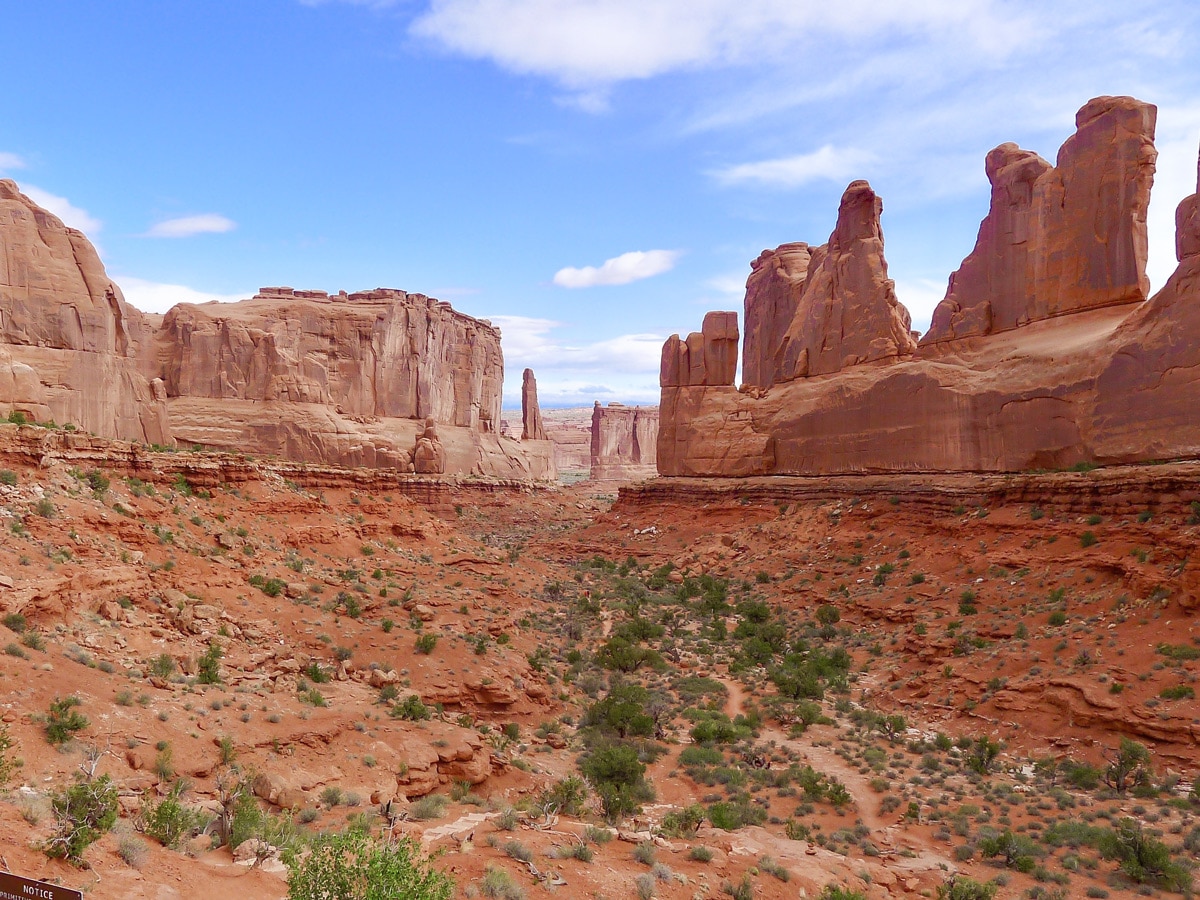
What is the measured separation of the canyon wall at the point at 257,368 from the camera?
2600 cm

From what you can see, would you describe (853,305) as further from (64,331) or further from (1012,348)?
(64,331)

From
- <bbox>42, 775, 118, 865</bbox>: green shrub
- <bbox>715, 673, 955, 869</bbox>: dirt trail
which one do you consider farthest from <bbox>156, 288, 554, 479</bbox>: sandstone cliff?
<bbox>42, 775, 118, 865</bbox>: green shrub

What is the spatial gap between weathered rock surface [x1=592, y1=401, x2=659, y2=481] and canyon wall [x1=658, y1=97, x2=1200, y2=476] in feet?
254

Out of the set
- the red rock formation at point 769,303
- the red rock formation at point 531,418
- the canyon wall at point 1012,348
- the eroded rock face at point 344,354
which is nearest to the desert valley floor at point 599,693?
the canyon wall at point 1012,348

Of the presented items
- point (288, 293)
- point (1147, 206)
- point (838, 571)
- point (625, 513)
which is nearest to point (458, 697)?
point (838, 571)

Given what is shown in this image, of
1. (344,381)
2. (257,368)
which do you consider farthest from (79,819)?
(344,381)

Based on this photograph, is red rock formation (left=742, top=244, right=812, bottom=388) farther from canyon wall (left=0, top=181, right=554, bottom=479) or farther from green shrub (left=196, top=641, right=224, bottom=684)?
green shrub (left=196, top=641, right=224, bottom=684)

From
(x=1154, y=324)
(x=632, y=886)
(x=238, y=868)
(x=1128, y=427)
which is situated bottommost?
(x=632, y=886)

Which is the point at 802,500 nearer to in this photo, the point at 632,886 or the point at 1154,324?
the point at 1154,324

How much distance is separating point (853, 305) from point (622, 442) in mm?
92009

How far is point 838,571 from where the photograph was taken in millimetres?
30422

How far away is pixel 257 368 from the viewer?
5688 centimetres

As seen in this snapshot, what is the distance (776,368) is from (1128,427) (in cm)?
2522

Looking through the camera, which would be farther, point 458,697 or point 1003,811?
point 458,697
